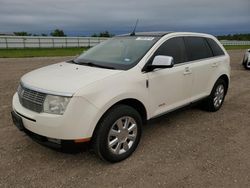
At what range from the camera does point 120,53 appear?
159 inches

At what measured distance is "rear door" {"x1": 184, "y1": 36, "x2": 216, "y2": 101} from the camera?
4512 mm

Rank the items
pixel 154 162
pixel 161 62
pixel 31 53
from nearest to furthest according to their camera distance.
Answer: pixel 154 162 → pixel 161 62 → pixel 31 53

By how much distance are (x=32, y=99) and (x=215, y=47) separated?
389 centimetres

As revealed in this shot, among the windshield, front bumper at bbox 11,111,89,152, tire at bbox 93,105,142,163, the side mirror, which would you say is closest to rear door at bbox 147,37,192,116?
the side mirror

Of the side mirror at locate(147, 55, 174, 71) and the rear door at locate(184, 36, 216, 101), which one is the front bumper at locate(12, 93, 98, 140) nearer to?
the side mirror at locate(147, 55, 174, 71)

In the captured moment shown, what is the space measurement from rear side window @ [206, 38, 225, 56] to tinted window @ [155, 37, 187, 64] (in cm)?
110

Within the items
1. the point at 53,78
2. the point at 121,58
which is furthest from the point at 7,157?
the point at 121,58

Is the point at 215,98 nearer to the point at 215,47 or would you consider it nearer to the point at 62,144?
Answer: the point at 215,47

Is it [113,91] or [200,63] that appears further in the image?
[200,63]

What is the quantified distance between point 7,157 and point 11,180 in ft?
1.93

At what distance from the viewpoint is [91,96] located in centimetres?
289

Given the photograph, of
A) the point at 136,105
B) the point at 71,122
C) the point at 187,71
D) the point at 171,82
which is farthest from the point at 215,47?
the point at 71,122

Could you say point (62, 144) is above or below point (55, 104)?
below

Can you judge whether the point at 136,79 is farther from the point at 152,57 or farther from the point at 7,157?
the point at 7,157
